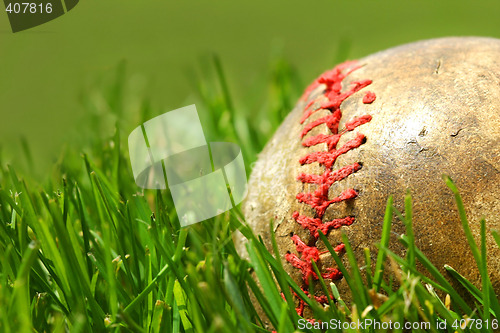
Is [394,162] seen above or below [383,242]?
above

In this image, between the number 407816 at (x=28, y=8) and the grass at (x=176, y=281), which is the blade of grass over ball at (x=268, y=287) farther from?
the number 407816 at (x=28, y=8)

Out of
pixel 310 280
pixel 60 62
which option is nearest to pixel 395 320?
pixel 310 280

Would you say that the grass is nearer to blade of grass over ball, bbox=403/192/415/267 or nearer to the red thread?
blade of grass over ball, bbox=403/192/415/267

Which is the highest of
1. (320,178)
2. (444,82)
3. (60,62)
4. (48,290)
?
(60,62)

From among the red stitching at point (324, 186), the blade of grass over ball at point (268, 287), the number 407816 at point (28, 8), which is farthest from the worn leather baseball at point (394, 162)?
the number 407816 at point (28, 8)

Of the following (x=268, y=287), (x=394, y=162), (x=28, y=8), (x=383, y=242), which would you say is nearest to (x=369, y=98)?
(x=394, y=162)

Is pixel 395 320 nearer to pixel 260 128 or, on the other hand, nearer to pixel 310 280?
pixel 310 280

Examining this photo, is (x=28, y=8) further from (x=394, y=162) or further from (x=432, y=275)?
(x=432, y=275)
